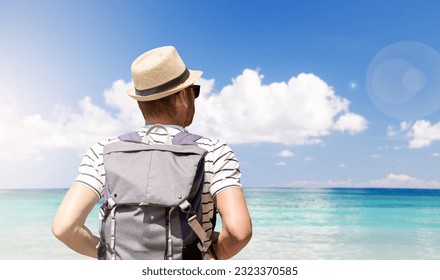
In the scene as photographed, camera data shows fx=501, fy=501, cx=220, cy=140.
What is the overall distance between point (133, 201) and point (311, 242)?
14.5 m

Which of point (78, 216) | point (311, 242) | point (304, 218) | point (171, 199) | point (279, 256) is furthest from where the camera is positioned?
point (304, 218)

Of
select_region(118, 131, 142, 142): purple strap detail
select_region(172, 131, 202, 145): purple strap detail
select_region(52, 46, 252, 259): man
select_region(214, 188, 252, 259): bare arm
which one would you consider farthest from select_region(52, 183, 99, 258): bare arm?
select_region(214, 188, 252, 259): bare arm

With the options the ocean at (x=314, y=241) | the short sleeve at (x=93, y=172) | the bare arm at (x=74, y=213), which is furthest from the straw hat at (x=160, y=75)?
the ocean at (x=314, y=241)

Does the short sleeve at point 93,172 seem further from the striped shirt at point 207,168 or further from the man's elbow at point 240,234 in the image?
the man's elbow at point 240,234

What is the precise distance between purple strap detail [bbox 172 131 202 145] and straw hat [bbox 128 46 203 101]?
16cm

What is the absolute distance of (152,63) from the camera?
1951mm

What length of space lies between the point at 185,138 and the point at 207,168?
139 millimetres

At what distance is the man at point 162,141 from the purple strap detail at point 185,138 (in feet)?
0.07

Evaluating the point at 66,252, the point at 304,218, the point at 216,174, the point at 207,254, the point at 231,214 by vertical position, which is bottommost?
the point at 304,218

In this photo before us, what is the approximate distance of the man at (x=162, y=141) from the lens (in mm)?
1716

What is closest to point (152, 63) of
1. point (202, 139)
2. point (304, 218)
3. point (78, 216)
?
point (202, 139)

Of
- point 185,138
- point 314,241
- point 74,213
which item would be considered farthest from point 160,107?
point 314,241

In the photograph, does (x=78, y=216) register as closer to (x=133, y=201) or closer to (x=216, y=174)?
(x=133, y=201)

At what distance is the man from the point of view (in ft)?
5.63
